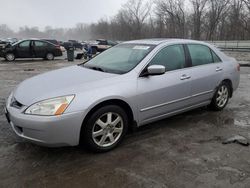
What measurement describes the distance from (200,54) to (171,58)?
2.86ft

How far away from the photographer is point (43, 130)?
3131mm

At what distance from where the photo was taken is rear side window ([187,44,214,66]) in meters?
4.85

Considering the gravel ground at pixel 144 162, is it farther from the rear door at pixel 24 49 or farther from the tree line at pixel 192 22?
the tree line at pixel 192 22

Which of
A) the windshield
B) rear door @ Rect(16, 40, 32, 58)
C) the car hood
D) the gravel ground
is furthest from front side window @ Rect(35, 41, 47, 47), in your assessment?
the car hood

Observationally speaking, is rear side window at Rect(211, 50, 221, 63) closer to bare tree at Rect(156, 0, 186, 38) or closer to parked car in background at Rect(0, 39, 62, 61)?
parked car in background at Rect(0, 39, 62, 61)

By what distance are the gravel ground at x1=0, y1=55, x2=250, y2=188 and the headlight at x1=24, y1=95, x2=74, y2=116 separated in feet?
2.18

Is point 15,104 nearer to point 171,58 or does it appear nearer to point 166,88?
point 166,88

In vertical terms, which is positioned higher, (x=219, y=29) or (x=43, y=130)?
(x=219, y=29)

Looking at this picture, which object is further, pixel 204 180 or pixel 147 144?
pixel 147 144

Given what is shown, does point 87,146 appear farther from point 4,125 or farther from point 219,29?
point 219,29

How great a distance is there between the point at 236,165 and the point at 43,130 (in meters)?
2.38

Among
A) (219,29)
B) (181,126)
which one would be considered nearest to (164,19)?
(219,29)

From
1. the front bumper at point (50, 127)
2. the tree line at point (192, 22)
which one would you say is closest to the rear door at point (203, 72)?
the front bumper at point (50, 127)

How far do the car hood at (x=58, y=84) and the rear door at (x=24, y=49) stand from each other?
1483cm
